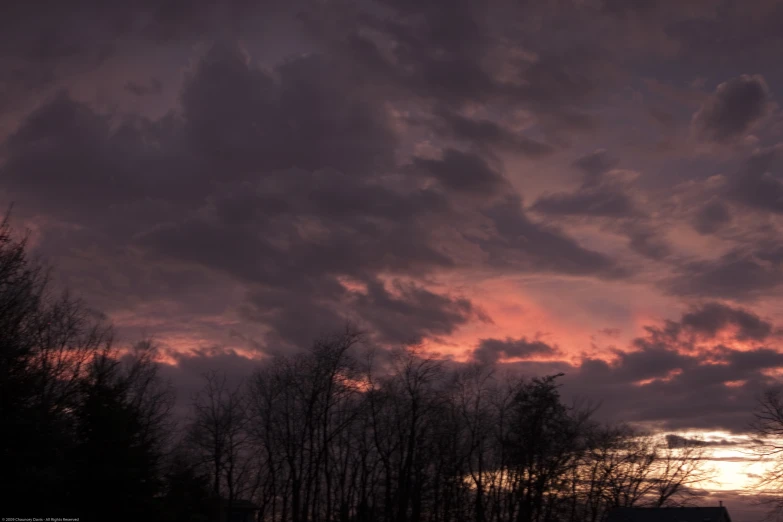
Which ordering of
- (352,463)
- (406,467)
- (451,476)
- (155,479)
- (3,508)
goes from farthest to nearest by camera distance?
(352,463), (451,476), (406,467), (155,479), (3,508)

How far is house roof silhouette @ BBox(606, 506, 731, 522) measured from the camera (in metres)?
71.7

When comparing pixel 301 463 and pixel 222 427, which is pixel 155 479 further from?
pixel 222 427

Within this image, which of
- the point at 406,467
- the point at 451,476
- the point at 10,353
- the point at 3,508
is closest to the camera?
the point at 3,508

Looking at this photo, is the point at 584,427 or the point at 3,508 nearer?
the point at 3,508

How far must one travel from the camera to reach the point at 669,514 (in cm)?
7225

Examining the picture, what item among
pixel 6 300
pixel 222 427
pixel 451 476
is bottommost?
pixel 451 476

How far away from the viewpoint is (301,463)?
70.8 metres

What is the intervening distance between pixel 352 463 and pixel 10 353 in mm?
54343

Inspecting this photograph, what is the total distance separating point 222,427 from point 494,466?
31429mm

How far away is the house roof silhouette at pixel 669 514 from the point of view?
71688 mm

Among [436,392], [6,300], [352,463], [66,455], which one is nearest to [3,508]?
[66,455]

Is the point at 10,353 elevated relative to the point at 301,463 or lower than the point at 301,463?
elevated

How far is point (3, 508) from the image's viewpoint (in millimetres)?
29000

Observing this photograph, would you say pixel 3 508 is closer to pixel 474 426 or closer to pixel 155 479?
pixel 155 479
